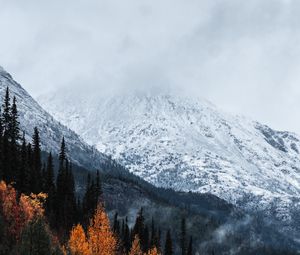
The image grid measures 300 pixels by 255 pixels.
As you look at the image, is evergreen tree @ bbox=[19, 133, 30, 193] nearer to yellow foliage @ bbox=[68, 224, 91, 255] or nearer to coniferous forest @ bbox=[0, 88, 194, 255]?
coniferous forest @ bbox=[0, 88, 194, 255]

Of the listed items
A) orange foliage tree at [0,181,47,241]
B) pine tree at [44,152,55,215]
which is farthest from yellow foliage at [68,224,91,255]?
pine tree at [44,152,55,215]

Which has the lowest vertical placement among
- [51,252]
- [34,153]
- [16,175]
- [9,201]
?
[51,252]

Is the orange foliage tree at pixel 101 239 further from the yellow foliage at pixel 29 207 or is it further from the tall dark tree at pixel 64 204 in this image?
the tall dark tree at pixel 64 204

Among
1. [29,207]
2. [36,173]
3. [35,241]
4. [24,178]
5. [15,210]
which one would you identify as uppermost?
[36,173]

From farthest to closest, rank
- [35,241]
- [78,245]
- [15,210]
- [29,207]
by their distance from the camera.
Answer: [78,245] < [29,207] < [15,210] < [35,241]

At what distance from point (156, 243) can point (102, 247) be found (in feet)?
205

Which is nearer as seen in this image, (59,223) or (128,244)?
(59,223)

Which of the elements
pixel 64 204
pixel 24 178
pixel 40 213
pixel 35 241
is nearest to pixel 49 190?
pixel 64 204

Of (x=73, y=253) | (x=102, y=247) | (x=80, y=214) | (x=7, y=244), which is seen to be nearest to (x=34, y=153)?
(x=80, y=214)

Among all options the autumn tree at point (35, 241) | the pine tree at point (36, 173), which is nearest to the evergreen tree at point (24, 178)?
the pine tree at point (36, 173)

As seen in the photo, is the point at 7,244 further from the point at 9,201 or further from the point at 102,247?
the point at 102,247

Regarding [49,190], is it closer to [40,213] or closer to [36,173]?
[36,173]

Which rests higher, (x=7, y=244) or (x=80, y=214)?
(x=80, y=214)

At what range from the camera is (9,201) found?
105 metres
